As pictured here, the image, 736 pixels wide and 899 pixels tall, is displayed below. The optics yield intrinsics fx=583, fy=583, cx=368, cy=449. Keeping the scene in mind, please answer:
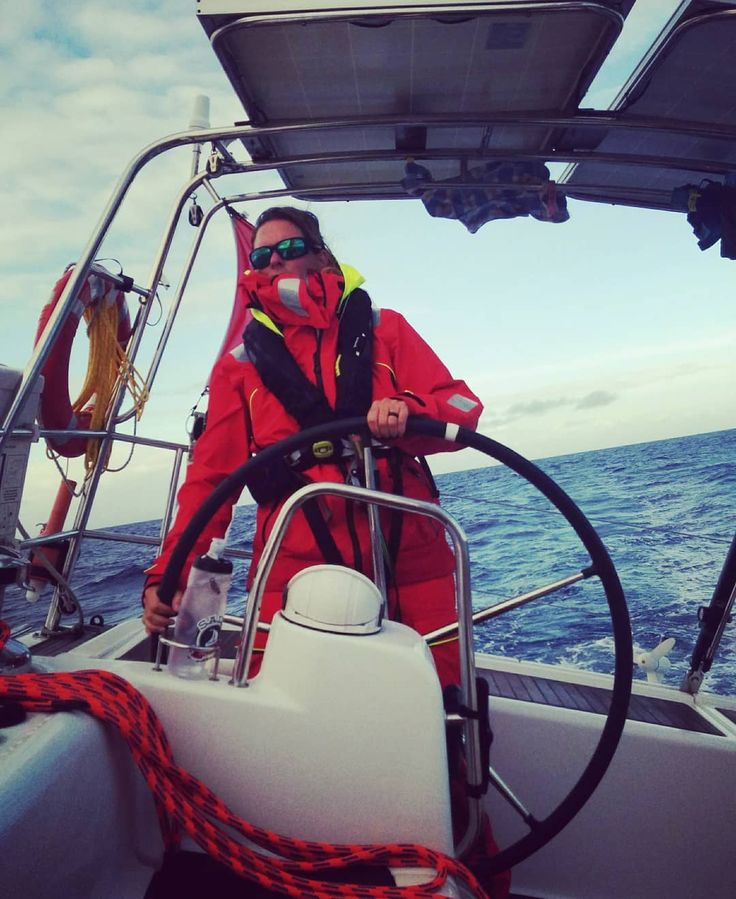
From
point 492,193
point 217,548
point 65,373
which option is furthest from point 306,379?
point 65,373

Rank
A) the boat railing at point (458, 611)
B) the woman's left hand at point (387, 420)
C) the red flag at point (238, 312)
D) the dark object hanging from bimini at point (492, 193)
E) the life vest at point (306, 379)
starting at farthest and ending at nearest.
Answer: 1. the red flag at point (238, 312)
2. the dark object hanging from bimini at point (492, 193)
3. the life vest at point (306, 379)
4. the woman's left hand at point (387, 420)
5. the boat railing at point (458, 611)

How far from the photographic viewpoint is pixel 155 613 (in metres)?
1.01

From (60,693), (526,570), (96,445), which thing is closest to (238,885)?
(60,693)

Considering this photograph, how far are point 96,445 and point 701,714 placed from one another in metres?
2.14

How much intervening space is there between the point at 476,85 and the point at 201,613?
4.50 feet

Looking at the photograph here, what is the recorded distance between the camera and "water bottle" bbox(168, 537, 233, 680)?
95 cm

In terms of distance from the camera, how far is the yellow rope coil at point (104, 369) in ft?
7.22

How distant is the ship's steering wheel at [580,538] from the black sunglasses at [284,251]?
2.29ft

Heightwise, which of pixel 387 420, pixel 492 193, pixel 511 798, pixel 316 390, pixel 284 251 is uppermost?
pixel 492 193

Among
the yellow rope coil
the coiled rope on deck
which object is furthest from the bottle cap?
the yellow rope coil

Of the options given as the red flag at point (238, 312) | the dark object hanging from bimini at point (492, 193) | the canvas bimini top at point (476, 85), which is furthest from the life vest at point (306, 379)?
the red flag at point (238, 312)

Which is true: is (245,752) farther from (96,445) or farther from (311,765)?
(96,445)

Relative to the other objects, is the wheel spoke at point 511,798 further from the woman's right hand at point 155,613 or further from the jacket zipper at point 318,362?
the jacket zipper at point 318,362

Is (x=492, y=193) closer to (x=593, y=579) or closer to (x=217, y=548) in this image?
(x=217, y=548)
